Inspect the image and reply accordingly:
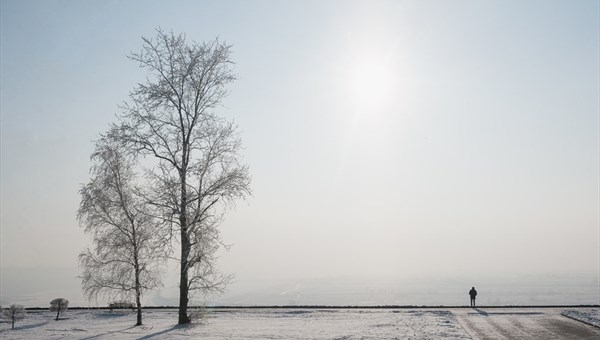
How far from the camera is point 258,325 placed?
27422mm

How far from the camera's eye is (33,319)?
32.7 meters

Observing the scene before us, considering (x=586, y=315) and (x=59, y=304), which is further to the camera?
(x=59, y=304)

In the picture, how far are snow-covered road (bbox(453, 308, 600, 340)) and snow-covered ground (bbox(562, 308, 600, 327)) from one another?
0.41 metres

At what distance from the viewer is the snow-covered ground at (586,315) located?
1081 inches

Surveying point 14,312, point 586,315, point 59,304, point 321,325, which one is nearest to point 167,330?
point 321,325

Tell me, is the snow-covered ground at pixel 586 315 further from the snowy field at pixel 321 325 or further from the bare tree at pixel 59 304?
the bare tree at pixel 59 304

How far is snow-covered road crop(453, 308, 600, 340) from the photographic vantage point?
930 inches

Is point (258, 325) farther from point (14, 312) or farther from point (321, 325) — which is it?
point (14, 312)

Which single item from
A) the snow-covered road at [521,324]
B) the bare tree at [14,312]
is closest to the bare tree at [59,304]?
the bare tree at [14,312]

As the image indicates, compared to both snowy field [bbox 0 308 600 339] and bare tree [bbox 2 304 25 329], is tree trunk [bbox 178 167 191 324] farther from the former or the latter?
bare tree [bbox 2 304 25 329]

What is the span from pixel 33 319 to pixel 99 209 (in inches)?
401

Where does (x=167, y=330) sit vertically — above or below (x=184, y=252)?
below

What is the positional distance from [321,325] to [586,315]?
17.4m

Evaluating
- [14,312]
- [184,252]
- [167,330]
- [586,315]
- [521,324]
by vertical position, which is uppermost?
[184,252]
